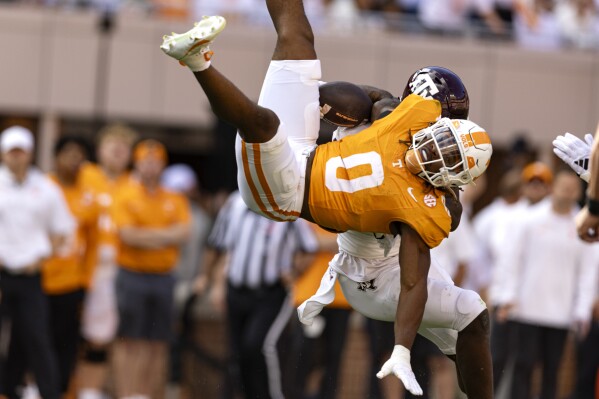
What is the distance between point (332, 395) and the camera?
987 centimetres

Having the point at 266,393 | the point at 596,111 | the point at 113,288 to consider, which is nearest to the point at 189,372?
the point at 113,288

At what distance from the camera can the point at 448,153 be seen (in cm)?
550

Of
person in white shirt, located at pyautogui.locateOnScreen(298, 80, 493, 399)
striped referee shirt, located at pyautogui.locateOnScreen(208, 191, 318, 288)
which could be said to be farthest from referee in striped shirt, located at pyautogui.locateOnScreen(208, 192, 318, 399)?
person in white shirt, located at pyautogui.locateOnScreen(298, 80, 493, 399)

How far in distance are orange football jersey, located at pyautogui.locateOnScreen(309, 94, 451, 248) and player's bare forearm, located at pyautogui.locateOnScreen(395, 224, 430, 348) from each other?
5 cm

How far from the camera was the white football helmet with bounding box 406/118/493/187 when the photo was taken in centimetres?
551

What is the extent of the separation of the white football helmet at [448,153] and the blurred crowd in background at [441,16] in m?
9.59

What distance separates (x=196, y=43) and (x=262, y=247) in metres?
4.74

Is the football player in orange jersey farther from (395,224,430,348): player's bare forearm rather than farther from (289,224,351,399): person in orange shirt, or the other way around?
(289,224,351,399): person in orange shirt

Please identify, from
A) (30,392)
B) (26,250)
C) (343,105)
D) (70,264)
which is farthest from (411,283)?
(30,392)

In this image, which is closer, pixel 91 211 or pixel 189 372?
pixel 91 211

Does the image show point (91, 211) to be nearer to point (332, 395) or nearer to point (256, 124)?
point (332, 395)

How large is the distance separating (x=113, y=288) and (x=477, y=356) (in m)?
4.89

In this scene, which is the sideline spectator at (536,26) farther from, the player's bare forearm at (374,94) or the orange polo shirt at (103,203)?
the player's bare forearm at (374,94)

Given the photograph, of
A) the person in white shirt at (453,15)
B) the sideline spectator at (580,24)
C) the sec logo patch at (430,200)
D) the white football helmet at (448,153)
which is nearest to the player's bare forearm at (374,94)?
the white football helmet at (448,153)
